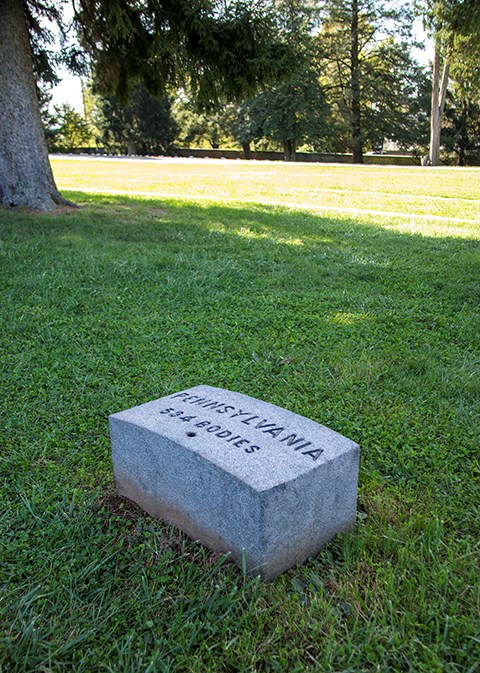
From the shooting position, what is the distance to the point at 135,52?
9766 millimetres

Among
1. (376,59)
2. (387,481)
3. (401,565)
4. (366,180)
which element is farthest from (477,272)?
(376,59)

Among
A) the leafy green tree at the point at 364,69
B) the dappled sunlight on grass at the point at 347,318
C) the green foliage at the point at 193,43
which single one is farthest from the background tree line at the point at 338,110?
the dappled sunlight on grass at the point at 347,318

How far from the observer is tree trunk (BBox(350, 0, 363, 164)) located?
3747 cm

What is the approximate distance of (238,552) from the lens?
200 cm

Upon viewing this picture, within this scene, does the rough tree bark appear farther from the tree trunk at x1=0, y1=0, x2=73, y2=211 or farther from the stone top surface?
the stone top surface

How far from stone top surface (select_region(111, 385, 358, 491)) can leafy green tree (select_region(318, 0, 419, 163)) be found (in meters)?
40.1

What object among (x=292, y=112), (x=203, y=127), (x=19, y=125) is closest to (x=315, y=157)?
(x=292, y=112)

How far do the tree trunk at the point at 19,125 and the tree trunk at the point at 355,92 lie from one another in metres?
34.1

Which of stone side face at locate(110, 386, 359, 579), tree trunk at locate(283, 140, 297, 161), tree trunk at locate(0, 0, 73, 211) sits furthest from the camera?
tree trunk at locate(283, 140, 297, 161)

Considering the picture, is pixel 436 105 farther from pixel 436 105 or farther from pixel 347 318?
pixel 347 318

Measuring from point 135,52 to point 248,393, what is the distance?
27.7 ft

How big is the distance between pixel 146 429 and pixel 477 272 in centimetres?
484

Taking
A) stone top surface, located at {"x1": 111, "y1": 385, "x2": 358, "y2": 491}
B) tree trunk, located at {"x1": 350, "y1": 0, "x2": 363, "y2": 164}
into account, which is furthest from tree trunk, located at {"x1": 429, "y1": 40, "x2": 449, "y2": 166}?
stone top surface, located at {"x1": 111, "y1": 385, "x2": 358, "y2": 491}

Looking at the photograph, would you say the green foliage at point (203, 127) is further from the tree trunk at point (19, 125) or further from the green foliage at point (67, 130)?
the tree trunk at point (19, 125)
